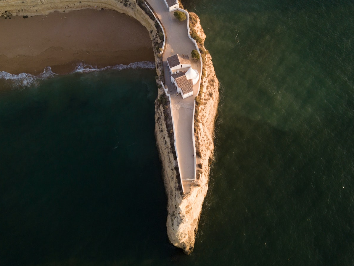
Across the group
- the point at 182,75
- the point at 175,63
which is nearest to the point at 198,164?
the point at 182,75

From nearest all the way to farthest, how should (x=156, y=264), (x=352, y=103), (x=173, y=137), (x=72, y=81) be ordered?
(x=156, y=264), (x=173, y=137), (x=352, y=103), (x=72, y=81)

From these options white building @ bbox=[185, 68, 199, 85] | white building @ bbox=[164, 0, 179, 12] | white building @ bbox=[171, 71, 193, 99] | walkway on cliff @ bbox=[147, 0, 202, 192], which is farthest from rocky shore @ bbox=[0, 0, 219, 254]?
white building @ bbox=[164, 0, 179, 12]

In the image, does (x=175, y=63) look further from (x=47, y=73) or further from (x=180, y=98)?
(x=47, y=73)

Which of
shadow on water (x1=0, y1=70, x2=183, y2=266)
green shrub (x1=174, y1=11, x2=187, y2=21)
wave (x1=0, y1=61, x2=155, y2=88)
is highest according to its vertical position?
green shrub (x1=174, y1=11, x2=187, y2=21)

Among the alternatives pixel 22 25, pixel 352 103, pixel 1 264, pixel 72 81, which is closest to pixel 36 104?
pixel 72 81

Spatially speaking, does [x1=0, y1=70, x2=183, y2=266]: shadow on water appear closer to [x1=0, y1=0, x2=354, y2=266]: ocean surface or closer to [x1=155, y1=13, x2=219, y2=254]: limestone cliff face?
[x1=0, y1=0, x2=354, y2=266]: ocean surface

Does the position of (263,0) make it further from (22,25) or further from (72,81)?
(22,25)

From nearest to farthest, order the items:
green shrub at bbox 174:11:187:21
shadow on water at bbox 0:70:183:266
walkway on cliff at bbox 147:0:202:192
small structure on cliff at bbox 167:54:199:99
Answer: shadow on water at bbox 0:70:183:266, walkway on cliff at bbox 147:0:202:192, small structure on cliff at bbox 167:54:199:99, green shrub at bbox 174:11:187:21

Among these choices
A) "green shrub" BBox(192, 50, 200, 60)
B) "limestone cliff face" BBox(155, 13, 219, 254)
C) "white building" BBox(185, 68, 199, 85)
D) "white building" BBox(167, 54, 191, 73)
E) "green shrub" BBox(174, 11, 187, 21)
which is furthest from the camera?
"green shrub" BBox(174, 11, 187, 21)
